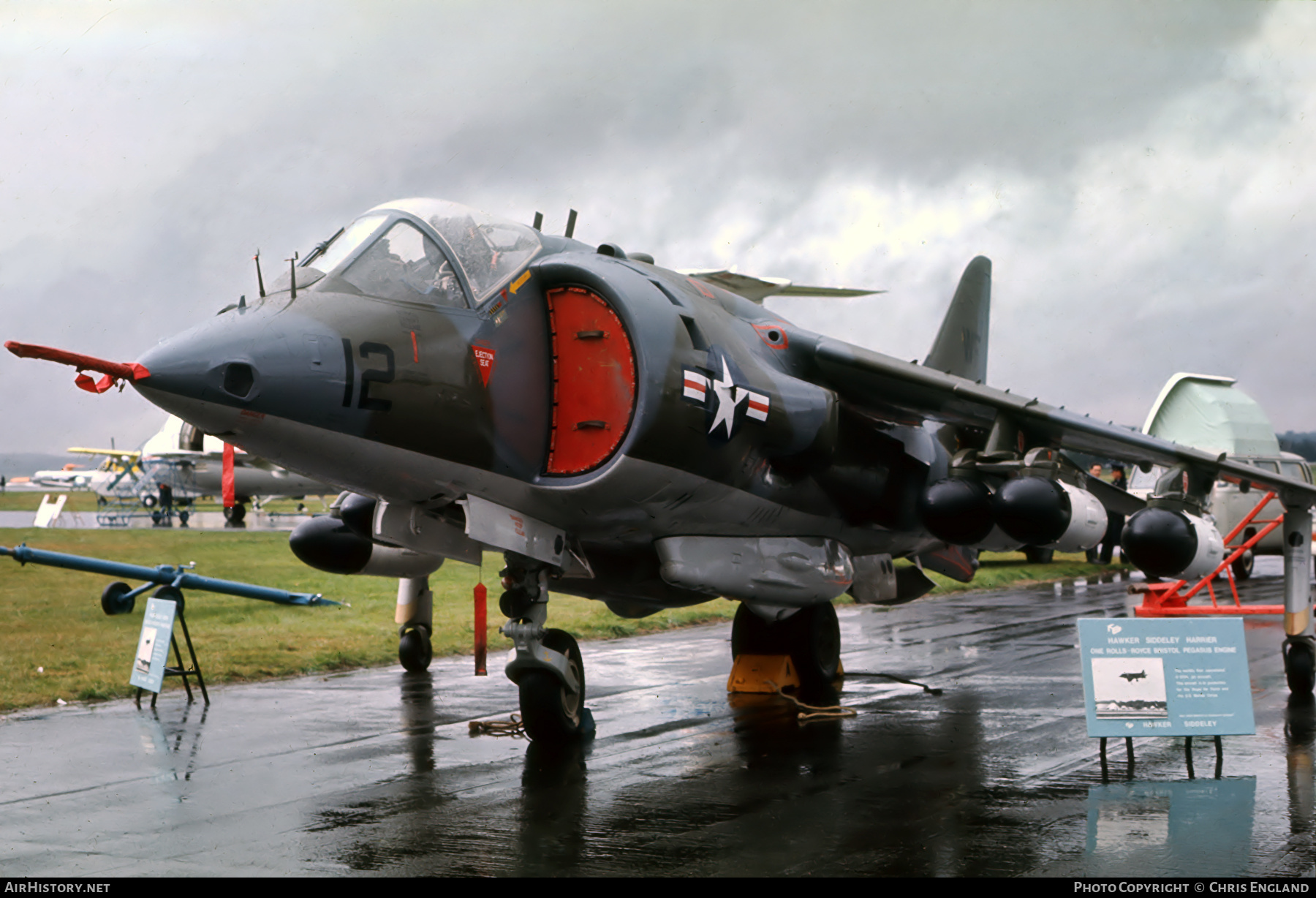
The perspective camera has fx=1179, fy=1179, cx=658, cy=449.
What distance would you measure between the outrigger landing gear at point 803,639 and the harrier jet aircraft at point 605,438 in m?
0.04

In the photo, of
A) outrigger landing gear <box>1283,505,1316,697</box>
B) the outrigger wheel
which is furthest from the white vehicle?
the outrigger wheel

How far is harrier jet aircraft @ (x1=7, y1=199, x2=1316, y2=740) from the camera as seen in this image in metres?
6.84

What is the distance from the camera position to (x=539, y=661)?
8266 mm

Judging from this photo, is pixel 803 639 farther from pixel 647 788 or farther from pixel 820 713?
pixel 647 788

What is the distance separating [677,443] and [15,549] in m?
6.49

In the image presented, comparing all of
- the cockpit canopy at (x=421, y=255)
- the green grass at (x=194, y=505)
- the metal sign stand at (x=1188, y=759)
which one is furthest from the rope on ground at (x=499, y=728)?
the green grass at (x=194, y=505)

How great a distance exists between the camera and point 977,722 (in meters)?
9.65

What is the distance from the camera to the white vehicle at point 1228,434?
24641 millimetres

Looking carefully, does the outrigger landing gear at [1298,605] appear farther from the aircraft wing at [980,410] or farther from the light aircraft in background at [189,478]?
the light aircraft in background at [189,478]

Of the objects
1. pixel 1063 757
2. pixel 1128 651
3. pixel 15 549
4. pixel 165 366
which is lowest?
pixel 1063 757

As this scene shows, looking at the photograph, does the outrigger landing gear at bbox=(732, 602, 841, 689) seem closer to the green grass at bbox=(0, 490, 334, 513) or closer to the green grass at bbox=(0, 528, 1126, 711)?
the green grass at bbox=(0, 528, 1126, 711)

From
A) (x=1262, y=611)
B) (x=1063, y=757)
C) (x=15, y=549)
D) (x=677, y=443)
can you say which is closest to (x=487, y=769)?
(x=677, y=443)

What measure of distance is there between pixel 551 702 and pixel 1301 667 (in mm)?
6997
